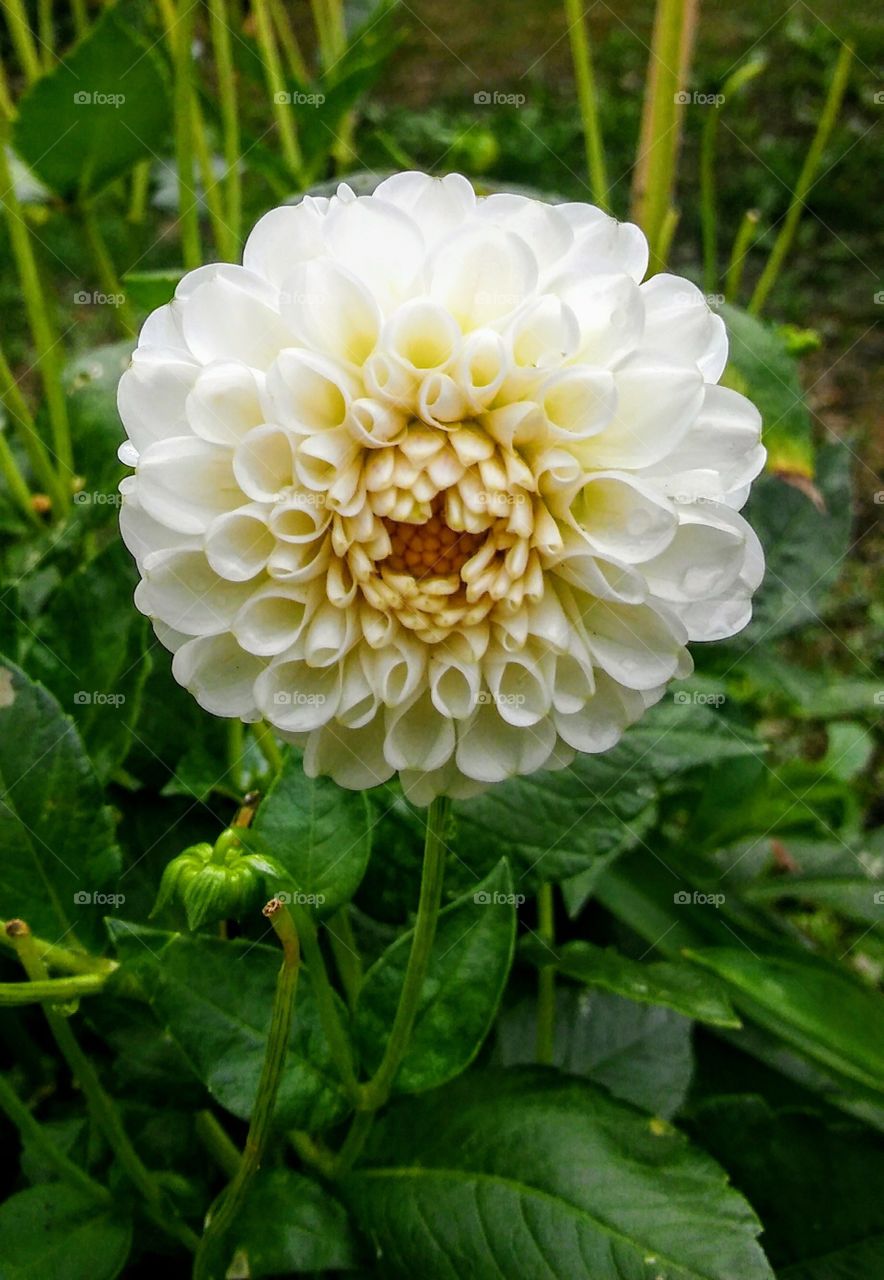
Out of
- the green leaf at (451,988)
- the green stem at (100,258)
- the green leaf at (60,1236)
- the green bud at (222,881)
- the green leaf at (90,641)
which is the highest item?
the green stem at (100,258)

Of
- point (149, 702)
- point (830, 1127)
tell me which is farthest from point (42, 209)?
point (830, 1127)

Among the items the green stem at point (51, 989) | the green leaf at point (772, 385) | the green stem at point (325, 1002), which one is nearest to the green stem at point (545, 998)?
the green stem at point (325, 1002)

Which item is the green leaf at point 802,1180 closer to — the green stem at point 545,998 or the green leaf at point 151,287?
the green stem at point 545,998

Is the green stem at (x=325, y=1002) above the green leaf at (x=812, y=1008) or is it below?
above

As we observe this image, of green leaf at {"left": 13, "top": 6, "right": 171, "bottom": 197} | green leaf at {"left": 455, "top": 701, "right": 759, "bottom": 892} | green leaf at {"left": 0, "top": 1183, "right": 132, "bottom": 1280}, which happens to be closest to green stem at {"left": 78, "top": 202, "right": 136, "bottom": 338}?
green leaf at {"left": 13, "top": 6, "right": 171, "bottom": 197}

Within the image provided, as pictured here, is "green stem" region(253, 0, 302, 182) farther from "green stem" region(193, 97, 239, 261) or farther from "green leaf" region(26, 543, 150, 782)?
"green leaf" region(26, 543, 150, 782)

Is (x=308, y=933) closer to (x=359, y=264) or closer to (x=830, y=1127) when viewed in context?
(x=359, y=264)

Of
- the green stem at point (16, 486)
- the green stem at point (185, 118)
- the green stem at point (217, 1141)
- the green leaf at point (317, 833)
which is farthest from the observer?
the green stem at point (16, 486)
